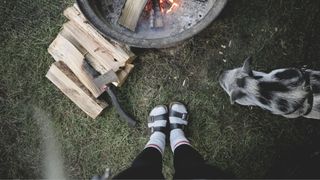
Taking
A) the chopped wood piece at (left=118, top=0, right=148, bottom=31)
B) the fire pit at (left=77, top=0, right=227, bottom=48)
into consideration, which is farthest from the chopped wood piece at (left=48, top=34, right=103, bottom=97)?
the chopped wood piece at (left=118, top=0, right=148, bottom=31)

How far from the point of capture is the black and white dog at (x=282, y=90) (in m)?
3.80

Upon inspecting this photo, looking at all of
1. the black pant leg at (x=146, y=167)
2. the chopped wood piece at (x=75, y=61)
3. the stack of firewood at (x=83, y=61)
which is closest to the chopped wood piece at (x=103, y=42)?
the stack of firewood at (x=83, y=61)

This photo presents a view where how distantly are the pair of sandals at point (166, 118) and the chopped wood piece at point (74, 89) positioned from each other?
0.54 metres

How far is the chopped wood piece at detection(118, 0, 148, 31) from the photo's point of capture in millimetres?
4238

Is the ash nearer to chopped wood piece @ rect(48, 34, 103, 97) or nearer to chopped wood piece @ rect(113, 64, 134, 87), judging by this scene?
chopped wood piece @ rect(113, 64, 134, 87)

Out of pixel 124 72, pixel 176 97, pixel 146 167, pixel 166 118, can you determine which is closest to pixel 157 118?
pixel 166 118

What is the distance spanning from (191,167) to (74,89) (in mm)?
1669

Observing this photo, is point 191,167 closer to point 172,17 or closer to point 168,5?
point 172,17

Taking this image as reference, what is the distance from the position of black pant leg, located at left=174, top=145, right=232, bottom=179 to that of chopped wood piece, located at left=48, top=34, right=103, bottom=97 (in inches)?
44.5

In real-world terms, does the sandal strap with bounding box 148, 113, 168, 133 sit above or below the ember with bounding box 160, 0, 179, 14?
below

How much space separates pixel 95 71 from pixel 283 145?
212 centimetres

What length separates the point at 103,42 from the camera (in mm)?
4527

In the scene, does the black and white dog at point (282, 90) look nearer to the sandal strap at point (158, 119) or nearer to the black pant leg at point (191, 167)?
the black pant leg at point (191, 167)

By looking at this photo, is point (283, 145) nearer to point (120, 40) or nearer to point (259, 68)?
point (259, 68)
